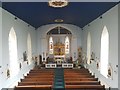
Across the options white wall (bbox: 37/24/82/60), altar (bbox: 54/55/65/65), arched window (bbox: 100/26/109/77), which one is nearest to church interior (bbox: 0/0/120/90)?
arched window (bbox: 100/26/109/77)

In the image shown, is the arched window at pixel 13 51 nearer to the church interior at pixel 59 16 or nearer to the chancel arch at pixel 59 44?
the church interior at pixel 59 16

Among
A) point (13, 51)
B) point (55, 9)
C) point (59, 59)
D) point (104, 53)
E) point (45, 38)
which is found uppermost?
point (55, 9)

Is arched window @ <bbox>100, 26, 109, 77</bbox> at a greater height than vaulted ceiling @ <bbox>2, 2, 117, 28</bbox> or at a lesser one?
lesser

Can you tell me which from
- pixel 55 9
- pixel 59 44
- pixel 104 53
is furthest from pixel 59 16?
pixel 59 44

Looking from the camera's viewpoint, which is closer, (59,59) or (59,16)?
(59,16)

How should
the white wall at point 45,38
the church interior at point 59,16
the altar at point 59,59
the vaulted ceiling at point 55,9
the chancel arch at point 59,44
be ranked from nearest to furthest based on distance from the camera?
the vaulted ceiling at point 55,9 < the church interior at point 59,16 < the white wall at point 45,38 < the altar at point 59,59 < the chancel arch at point 59,44

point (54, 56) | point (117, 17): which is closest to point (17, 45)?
point (117, 17)

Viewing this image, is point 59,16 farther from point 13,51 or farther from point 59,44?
point 59,44

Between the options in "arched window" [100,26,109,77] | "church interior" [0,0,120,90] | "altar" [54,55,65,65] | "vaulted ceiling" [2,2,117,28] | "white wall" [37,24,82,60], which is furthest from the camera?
"altar" [54,55,65,65]

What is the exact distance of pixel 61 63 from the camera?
78.9ft

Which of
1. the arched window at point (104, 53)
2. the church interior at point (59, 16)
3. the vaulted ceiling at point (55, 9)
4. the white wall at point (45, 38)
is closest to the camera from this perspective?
the vaulted ceiling at point (55, 9)

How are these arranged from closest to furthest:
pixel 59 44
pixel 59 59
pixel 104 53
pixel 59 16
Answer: pixel 104 53 < pixel 59 16 < pixel 59 59 < pixel 59 44

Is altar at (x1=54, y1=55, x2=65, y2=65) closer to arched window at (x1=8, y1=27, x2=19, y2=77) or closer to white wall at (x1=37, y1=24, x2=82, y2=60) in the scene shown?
white wall at (x1=37, y1=24, x2=82, y2=60)

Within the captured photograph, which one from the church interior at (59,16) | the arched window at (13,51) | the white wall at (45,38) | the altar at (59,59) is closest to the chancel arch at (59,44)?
the altar at (59,59)
